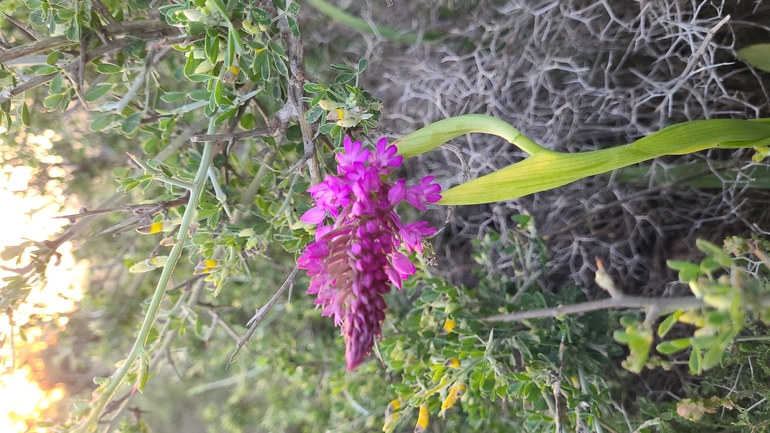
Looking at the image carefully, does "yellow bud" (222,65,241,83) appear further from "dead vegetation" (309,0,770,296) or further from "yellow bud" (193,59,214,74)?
"dead vegetation" (309,0,770,296)

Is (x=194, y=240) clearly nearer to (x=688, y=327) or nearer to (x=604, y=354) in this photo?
(x=604, y=354)

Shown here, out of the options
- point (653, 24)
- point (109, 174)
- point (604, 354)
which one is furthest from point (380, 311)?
point (109, 174)

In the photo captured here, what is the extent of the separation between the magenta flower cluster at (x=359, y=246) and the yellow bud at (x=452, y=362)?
289mm

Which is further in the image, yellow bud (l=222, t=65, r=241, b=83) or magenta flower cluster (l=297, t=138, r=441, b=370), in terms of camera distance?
yellow bud (l=222, t=65, r=241, b=83)

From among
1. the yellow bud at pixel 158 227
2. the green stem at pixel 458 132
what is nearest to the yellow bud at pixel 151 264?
the yellow bud at pixel 158 227

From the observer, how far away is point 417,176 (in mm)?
1017

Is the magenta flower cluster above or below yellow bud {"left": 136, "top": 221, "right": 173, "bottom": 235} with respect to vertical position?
above

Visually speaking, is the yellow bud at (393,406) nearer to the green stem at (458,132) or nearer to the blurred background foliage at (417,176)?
the blurred background foliage at (417,176)

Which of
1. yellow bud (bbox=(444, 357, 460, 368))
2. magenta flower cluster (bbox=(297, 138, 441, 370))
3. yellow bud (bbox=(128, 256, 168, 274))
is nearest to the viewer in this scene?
magenta flower cluster (bbox=(297, 138, 441, 370))

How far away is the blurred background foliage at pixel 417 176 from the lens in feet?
1.91

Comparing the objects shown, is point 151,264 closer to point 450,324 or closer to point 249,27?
point 249,27

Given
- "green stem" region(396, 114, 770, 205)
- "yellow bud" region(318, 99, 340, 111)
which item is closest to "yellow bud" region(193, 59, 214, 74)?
"yellow bud" region(318, 99, 340, 111)

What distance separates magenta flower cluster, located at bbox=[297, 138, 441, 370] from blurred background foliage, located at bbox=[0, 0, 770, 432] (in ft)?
0.31

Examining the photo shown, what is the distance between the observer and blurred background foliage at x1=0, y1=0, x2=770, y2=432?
58 centimetres
